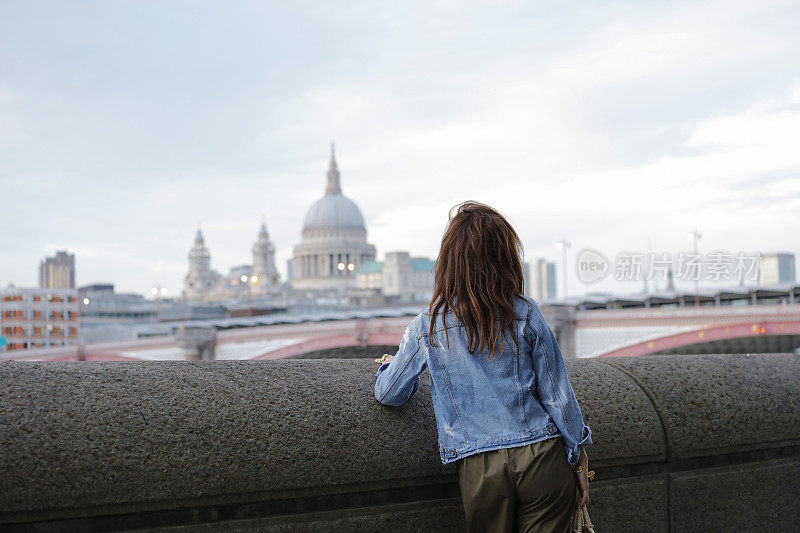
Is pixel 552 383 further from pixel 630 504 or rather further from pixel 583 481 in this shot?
pixel 630 504

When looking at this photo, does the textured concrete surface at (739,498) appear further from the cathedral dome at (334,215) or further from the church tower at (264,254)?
the church tower at (264,254)

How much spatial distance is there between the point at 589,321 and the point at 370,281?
122 m

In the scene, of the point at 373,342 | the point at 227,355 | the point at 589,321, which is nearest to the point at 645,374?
the point at 589,321

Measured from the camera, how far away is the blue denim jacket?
304 cm

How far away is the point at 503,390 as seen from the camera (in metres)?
3.09

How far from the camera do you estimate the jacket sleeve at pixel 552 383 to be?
3077mm

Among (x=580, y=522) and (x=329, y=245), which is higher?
(x=329, y=245)

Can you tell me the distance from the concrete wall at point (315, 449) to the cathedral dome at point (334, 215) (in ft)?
504

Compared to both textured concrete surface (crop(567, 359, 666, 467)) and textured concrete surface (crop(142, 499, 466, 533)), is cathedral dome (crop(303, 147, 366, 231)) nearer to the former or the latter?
textured concrete surface (crop(567, 359, 666, 467))

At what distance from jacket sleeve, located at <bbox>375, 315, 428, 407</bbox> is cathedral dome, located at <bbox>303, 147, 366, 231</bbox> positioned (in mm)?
154267

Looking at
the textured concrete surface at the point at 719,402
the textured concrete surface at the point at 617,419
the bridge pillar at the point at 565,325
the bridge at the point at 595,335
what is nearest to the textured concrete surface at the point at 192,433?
the textured concrete surface at the point at 617,419

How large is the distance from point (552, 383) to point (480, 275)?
49 cm

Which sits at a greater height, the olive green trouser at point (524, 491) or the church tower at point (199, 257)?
the church tower at point (199, 257)

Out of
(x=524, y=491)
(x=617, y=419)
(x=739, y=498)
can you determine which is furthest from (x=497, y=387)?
(x=739, y=498)
